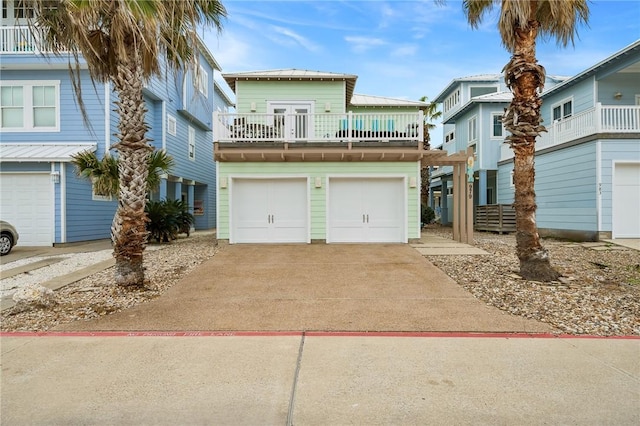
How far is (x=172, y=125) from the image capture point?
57.3 ft

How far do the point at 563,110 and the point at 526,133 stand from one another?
1248cm

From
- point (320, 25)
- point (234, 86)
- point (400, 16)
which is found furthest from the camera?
point (234, 86)

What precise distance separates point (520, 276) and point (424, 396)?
5.11 m

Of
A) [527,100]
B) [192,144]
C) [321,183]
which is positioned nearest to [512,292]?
[527,100]

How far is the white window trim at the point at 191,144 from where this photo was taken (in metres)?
19.8

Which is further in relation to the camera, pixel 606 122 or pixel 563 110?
pixel 563 110

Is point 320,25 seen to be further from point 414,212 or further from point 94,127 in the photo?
point 94,127

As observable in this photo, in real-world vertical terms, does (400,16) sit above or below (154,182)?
Answer: above

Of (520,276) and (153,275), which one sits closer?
(520,276)

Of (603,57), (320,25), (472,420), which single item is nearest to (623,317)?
(472,420)

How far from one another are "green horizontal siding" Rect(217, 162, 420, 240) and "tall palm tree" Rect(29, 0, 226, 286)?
566 centimetres

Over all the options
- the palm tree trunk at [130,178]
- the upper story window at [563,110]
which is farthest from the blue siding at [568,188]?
the palm tree trunk at [130,178]

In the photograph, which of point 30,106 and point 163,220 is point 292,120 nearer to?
point 163,220

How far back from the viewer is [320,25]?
461 inches
